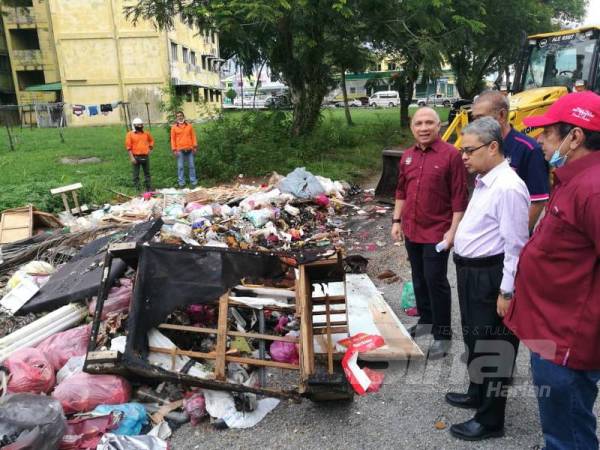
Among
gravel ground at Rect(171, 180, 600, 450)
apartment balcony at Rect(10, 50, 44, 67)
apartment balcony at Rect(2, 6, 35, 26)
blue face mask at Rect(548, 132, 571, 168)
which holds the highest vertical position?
apartment balcony at Rect(2, 6, 35, 26)

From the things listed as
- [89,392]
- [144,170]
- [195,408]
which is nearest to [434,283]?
[195,408]

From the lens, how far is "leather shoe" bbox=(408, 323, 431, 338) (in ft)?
12.6

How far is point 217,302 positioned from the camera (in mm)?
3369

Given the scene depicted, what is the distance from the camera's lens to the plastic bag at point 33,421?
2445mm

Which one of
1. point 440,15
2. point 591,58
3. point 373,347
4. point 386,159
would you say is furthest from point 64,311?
point 440,15

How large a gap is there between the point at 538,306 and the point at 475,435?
3.81 feet

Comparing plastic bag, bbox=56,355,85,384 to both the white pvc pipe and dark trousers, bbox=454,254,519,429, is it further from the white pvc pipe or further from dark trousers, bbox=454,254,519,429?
dark trousers, bbox=454,254,519,429

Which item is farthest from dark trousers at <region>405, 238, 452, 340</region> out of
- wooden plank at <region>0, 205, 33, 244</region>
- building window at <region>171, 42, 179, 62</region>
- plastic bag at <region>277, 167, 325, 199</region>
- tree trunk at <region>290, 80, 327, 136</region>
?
building window at <region>171, 42, 179, 62</region>

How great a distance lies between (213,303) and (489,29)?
18.9 metres

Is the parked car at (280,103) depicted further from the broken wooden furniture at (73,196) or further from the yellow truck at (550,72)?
the broken wooden furniture at (73,196)

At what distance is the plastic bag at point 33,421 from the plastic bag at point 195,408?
722 millimetres

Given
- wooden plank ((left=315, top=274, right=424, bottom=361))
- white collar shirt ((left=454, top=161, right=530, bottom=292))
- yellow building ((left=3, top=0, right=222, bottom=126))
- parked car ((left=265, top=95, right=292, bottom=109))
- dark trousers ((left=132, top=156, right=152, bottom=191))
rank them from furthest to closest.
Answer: yellow building ((left=3, top=0, right=222, bottom=126))
parked car ((left=265, top=95, right=292, bottom=109))
dark trousers ((left=132, top=156, right=152, bottom=191))
wooden plank ((left=315, top=274, right=424, bottom=361))
white collar shirt ((left=454, top=161, right=530, bottom=292))

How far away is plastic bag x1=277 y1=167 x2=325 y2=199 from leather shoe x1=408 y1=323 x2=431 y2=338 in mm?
4737

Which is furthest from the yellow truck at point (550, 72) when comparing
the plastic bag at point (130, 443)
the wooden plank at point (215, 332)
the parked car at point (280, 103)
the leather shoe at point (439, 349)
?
the plastic bag at point (130, 443)
